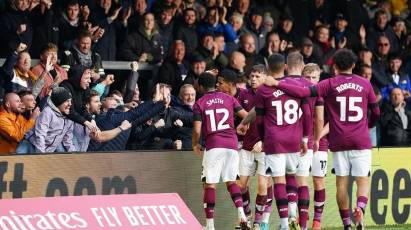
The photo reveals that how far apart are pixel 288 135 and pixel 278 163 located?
358 mm

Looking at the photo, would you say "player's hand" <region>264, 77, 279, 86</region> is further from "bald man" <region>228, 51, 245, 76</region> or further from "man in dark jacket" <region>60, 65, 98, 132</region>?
"bald man" <region>228, 51, 245, 76</region>

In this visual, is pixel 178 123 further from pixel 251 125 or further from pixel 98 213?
pixel 98 213

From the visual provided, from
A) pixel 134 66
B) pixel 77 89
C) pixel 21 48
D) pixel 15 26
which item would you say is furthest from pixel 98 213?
pixel 15 26

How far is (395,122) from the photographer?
2064 centimetres

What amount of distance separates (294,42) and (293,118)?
7.09m

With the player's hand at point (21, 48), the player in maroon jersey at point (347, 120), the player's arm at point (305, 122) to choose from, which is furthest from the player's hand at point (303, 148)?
the player's hand at point (21, 48)

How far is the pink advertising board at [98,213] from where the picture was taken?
12672mm

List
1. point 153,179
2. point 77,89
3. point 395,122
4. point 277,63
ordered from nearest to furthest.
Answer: point 277,63
point 153,179
point 77,89
point 395,122

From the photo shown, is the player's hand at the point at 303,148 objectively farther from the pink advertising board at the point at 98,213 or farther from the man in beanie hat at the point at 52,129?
the man in beanie hat at the point at 52,129

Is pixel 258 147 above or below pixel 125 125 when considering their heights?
below

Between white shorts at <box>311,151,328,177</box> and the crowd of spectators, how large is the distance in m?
1.42

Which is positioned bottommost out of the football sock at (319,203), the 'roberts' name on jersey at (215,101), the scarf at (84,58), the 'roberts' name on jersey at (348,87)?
the football sock at (319,203)

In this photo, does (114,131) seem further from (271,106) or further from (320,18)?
(320,18)

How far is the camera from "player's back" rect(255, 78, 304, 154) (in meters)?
14.5
